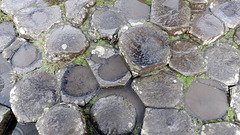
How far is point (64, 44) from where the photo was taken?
2824 mm

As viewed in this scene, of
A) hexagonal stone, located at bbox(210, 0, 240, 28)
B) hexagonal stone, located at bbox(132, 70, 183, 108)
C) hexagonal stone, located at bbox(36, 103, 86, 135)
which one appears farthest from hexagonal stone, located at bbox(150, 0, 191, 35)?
hexagonal stone, located at bbox(36, 103, 86, 135)

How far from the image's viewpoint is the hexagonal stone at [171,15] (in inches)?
119

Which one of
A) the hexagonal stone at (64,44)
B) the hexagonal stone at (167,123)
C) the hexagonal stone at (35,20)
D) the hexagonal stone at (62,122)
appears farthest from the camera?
the hexagonal stone at (35,20)

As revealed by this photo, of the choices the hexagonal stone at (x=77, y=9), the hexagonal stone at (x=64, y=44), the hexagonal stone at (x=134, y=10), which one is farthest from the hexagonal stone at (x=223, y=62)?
the hexagonal stone at (x=77, y=9)

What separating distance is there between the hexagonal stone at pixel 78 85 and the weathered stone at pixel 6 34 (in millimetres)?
1303

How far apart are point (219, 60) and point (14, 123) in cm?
337

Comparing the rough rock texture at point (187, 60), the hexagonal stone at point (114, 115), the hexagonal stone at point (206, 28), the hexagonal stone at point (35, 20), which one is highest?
the hexagonal stone at point (206, 28)

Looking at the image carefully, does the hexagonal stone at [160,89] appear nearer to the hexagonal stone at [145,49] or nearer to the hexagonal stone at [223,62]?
the hexagonal stone at [145,49]

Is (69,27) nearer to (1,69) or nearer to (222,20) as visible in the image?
(1,69)

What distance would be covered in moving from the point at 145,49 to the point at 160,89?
2.11 feet

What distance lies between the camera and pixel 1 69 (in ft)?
9.73

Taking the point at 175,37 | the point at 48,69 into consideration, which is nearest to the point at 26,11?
the point at 48,69

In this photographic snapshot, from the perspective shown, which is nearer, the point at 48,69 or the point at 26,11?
the point at 48,69

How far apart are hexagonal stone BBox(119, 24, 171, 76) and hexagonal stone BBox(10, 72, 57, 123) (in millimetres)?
1255
